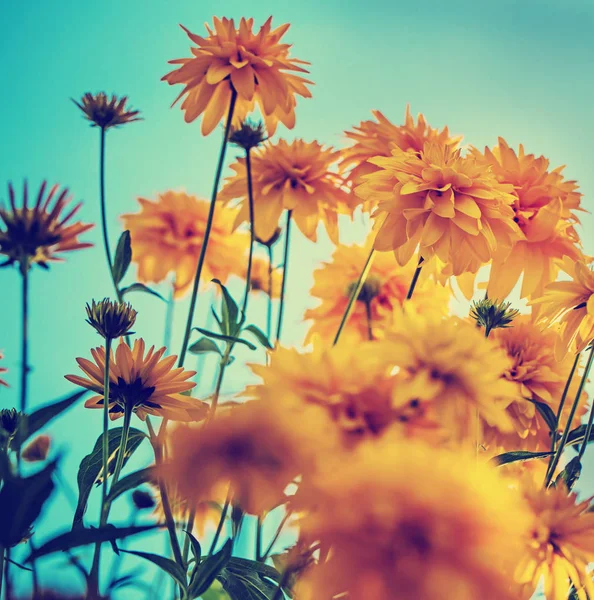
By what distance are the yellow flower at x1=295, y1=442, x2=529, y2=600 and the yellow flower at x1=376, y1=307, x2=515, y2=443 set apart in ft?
0.12

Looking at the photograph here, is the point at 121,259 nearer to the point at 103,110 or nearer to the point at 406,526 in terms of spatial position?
the point at 103,110

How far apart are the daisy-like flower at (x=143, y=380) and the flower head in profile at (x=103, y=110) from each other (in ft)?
0.82

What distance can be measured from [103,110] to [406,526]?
413mm

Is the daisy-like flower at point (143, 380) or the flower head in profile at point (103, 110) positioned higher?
the flower head in profile at point (103, 110)

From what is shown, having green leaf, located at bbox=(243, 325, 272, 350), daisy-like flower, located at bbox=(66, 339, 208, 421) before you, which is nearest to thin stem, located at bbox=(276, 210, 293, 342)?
green leaf, located at bbox=(243, 325, 272, 350)

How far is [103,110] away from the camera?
0.51 meters

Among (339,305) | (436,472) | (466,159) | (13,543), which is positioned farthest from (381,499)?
(339,305)

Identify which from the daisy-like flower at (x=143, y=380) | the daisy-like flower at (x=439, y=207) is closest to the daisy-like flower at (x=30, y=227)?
the daisy-like flower at (x=143, y=380)

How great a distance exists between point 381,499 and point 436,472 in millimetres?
16

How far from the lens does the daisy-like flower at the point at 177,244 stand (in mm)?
685

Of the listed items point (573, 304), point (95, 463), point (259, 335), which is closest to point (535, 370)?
point (573, 304)

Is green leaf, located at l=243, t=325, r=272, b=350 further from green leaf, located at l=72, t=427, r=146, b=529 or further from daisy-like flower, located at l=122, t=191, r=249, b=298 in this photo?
daisy-like flower, located at l=122, t=191, r=249, b=298

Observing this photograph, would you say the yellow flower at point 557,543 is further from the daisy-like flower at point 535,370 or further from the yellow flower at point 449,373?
the daisy-like flower at point 535,370

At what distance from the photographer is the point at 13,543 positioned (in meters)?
0.23
